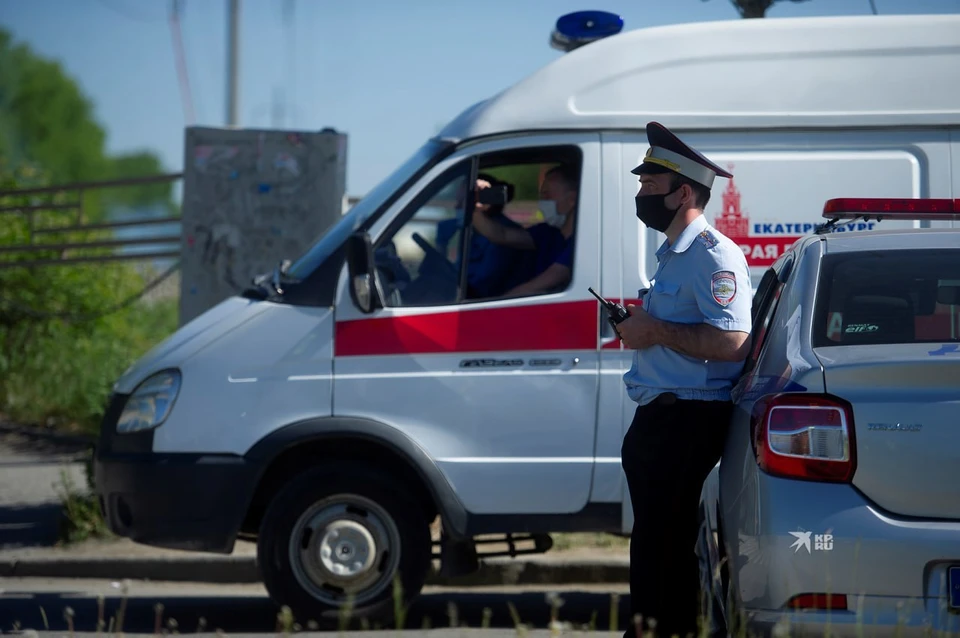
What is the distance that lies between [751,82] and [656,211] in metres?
1.71

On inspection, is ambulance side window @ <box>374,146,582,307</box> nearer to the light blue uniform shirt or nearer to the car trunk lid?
the light blue uniform shirt

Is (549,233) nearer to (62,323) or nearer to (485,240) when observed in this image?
(485,240)

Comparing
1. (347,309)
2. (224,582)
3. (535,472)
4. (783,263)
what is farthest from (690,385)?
(224,582)

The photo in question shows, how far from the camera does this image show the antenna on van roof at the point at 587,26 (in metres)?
6.15

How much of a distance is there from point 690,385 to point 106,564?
435cm

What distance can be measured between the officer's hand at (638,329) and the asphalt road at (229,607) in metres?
2.18

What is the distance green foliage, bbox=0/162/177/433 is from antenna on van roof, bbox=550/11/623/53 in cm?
638

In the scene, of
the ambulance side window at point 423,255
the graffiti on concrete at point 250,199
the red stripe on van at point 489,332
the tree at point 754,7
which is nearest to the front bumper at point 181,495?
the red stripe on van at point 489,332

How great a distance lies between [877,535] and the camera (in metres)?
3.41

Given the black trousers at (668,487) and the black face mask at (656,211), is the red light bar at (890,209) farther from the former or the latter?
the black trousers at (668,487)

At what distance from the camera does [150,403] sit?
18.9ft

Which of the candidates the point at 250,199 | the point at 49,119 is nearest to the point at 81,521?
the point at 250,199

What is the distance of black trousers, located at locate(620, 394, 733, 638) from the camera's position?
4148mm

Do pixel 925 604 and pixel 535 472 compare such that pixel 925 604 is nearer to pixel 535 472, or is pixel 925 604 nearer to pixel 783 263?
pixel 783 263
